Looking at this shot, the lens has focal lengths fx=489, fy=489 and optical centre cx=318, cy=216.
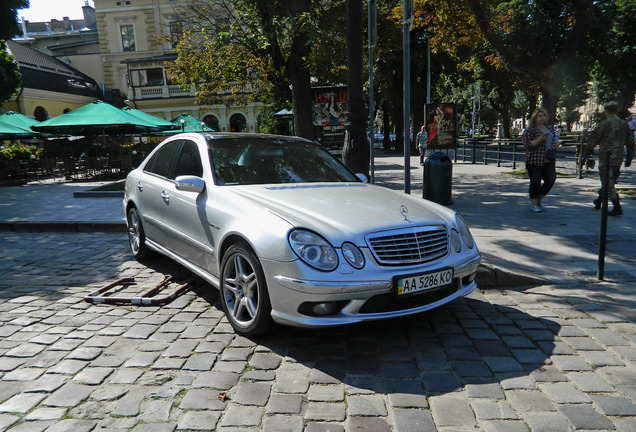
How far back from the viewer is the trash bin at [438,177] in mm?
9070

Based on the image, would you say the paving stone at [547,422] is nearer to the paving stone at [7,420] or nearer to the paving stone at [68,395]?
the paving stone at [68,395]

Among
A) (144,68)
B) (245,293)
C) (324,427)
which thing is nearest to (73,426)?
(324,427)

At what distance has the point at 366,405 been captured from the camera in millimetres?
2883

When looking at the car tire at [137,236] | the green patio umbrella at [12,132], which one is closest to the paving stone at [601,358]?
the car tire at [137,236]

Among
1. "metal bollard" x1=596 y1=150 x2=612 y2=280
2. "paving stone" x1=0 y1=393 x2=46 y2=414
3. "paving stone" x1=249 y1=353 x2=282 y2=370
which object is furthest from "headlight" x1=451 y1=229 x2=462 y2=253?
"paving stone" x1=0 y1=393 x2=46 y2=414

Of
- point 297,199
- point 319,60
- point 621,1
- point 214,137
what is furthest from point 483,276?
point 621,1

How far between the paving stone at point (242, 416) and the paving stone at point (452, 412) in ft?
3.27

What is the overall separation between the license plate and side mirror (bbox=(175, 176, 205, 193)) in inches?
80.5

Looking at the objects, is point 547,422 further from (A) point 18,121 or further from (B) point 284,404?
(A) point 18,121

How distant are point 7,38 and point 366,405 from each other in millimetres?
19421

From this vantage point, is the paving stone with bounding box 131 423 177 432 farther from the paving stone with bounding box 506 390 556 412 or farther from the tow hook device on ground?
the tow hook device on ground

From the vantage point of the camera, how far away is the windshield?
4656 millimetres

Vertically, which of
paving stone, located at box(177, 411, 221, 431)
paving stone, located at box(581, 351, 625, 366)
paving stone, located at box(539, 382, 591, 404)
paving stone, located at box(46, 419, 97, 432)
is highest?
paving stone, located at box(46, 419, 97, 432)

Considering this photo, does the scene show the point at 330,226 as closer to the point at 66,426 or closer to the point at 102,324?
the point at 66,426
